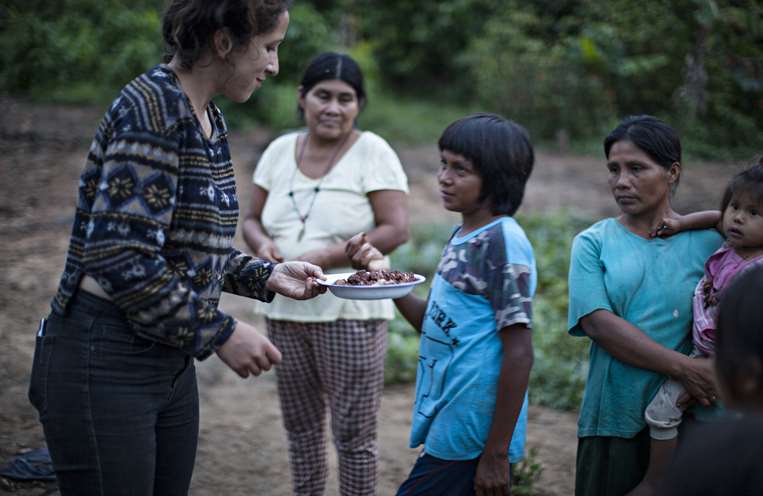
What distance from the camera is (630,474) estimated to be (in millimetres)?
2514

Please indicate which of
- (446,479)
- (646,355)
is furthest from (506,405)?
(646,355)

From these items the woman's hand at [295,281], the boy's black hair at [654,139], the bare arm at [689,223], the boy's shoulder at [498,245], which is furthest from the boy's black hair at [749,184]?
the woman's hand at [295,281]


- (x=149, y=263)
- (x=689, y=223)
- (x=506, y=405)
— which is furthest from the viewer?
(x=689, y=223)

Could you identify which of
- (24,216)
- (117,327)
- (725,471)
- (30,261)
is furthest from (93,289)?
(24,216)

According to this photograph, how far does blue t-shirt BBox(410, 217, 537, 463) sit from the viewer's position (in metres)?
2.47

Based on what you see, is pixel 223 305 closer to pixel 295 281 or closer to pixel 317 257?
pixel 317 257

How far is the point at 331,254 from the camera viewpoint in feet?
10.7

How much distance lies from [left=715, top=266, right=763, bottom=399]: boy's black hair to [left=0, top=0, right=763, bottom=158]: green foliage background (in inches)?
80.3

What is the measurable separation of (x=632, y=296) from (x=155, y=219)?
1.60 meters

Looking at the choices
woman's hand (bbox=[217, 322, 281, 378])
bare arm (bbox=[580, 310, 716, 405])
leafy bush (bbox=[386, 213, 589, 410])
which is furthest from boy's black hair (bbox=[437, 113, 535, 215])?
leafy bush (bbox=[386, 213, 589, 410])

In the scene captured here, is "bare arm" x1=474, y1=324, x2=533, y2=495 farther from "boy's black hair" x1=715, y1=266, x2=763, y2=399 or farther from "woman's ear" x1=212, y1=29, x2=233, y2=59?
"woman's ear" x1=212, y1=29, x2=233, y2=59

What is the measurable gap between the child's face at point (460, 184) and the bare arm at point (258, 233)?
3.15 ft

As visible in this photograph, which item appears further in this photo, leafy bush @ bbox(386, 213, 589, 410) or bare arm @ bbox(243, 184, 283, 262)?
leafy bush @ bbox(386, 213, 589, 410)

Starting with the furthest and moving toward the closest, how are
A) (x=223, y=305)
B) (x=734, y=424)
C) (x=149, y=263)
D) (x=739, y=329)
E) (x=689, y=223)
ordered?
(x=223, y=305)
(x=689, y=223)
(x=149, y=263)
(x=739, y=329)
(x=734, y=424)
